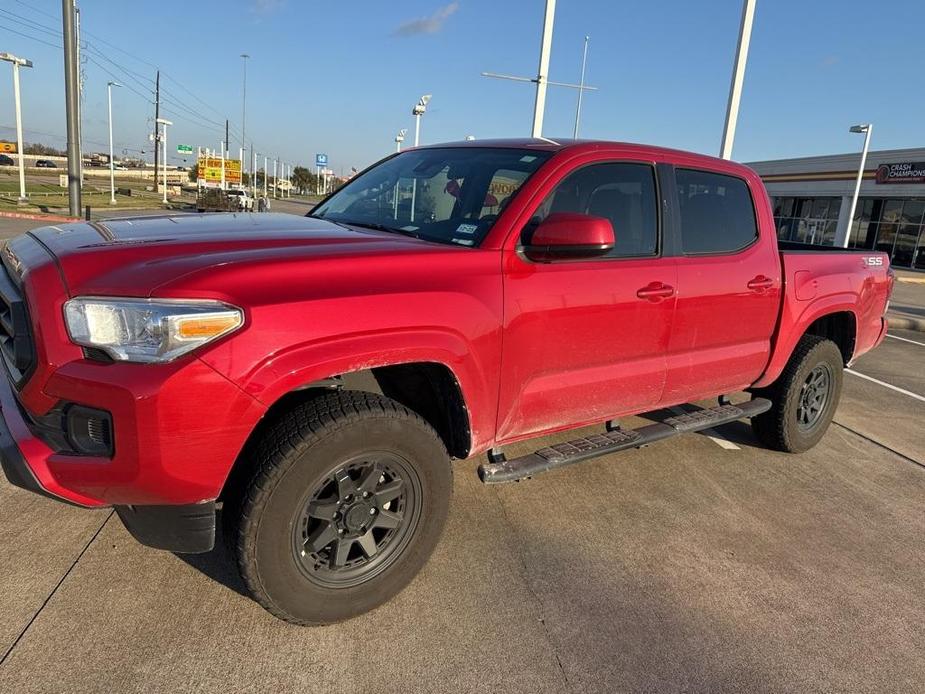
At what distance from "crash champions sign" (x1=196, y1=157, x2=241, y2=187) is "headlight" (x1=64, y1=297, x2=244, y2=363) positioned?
52631 millimetres

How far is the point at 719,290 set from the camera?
12.4 ft

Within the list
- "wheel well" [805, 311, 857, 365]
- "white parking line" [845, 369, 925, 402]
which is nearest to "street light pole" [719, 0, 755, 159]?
"white parking line" [845, 369, 925, 402]

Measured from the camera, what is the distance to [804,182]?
111ft

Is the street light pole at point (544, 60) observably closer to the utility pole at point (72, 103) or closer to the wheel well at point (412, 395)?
the utility pole at point (72, 103)

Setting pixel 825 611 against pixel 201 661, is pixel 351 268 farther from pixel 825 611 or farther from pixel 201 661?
pixel 825 611

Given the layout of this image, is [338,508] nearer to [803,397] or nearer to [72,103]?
[803,397]

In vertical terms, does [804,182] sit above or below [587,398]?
above

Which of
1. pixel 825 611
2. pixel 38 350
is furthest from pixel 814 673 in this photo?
pixel 38 350

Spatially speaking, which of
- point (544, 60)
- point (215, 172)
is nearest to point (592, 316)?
point (544, 60)

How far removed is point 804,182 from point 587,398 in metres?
36.1

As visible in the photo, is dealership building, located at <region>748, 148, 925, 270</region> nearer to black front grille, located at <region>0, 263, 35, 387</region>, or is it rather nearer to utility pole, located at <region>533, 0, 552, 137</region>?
utility pole, located at <region>533, 0, 552, 137</region>

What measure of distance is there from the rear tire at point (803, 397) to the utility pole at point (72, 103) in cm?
1449

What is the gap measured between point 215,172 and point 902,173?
1756 inches

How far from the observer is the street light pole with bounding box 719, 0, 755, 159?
505 inches
